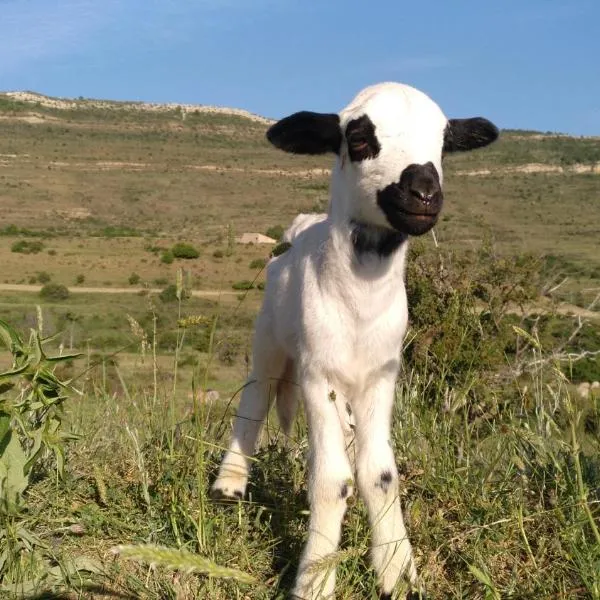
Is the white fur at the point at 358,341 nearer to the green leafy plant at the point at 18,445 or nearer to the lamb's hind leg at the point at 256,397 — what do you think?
the lamb's hind leg at the point at 256,397

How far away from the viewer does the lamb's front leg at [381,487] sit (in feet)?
14.3

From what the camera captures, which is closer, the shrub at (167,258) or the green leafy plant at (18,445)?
the green leafy plant at (18,445)

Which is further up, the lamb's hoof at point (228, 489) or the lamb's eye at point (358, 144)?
the lamb's eye at point (358, 144)

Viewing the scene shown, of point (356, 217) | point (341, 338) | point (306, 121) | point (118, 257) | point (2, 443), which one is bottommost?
point (118, 257)

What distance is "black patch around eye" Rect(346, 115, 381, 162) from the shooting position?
4.45 m

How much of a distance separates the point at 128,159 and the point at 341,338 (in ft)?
395

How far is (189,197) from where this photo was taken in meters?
107

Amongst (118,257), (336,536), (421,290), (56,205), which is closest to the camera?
(336,536)

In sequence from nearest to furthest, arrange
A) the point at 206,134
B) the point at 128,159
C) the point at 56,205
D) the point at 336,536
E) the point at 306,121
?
the point at 336,536
the point at 306,121
the point at 56,205
the point at 128,159
the point at 206,134

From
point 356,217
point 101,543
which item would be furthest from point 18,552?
point 356,217

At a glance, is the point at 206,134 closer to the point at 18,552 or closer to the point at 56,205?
the point at 56,205

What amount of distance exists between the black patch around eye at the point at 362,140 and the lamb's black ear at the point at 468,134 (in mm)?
571

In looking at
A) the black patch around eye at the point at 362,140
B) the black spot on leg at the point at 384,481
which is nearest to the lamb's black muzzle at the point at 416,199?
the black patch around eye at the point at 362,140

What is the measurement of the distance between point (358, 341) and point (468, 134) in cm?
138
